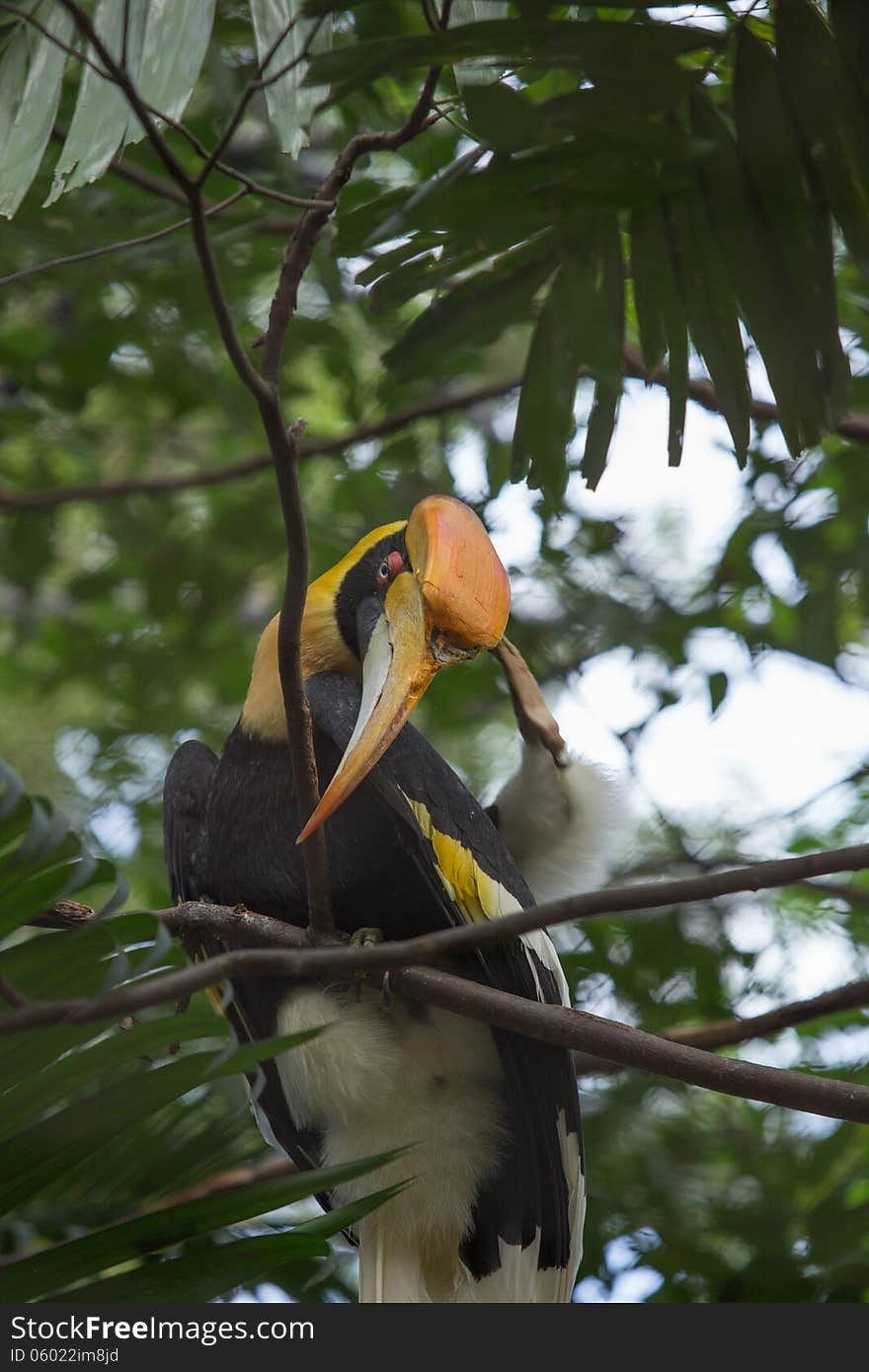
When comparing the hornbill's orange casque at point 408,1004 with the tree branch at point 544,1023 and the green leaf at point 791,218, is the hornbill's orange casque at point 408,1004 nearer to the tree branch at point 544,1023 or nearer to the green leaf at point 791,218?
the tree branch at point 544,1023

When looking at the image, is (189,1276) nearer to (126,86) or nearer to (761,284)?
(126,86)

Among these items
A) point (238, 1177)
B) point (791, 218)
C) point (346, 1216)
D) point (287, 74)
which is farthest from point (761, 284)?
point (238, 1177)

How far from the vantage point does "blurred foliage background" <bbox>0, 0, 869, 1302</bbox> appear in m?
1.41

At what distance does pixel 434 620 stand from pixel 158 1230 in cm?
82

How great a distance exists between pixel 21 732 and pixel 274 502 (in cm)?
137

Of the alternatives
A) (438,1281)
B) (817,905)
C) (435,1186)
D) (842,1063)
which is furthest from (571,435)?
(817,905)

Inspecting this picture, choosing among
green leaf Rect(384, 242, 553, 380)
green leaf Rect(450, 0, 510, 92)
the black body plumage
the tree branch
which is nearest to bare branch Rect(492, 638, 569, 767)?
the black body plumage

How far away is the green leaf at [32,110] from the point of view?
4.99ft

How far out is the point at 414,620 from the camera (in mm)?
1792

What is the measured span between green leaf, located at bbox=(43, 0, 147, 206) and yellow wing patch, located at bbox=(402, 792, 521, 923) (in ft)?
2.82

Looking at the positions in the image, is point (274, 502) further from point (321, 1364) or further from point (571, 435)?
point (321, 1364)

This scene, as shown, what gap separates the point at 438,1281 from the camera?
201 cm

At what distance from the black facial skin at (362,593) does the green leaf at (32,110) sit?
73 centimetres

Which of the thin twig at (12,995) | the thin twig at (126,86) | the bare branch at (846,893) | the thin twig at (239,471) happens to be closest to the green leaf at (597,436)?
the thin twig at (126,86)
